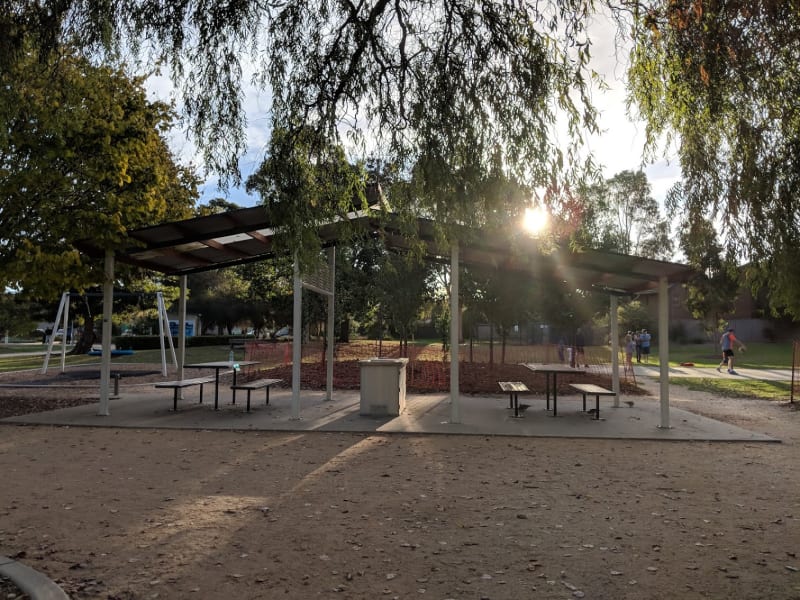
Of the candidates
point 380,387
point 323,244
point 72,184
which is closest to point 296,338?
point 323,244

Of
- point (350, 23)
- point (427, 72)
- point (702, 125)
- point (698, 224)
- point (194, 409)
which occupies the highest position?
point (350, 23)

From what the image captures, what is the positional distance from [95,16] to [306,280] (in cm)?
623

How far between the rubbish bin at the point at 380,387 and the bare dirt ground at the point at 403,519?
2.41 meters

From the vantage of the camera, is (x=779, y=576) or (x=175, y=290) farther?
(x=175, y=290)

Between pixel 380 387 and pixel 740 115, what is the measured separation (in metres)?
7.62

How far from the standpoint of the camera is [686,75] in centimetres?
467

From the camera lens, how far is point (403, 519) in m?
5.09

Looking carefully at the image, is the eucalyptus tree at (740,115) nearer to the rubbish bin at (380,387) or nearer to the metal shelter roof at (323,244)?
the metal shelter roof at (323,244)

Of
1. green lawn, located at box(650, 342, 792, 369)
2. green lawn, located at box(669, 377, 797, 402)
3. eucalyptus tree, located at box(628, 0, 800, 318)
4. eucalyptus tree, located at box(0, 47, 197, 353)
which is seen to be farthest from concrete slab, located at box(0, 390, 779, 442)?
green lawn, located at box(650, 342, 792, 369)

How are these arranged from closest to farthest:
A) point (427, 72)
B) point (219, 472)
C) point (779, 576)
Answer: point (779, 576) → point (427, 72) → point (219, 472)

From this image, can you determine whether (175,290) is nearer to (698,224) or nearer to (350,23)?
(350,23)

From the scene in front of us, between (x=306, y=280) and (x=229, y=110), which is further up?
(x=229, y=110)

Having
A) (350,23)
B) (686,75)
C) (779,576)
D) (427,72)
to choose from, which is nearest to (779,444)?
(779,576)

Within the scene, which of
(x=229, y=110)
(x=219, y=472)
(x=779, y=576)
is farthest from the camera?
(x=219, y=472)
